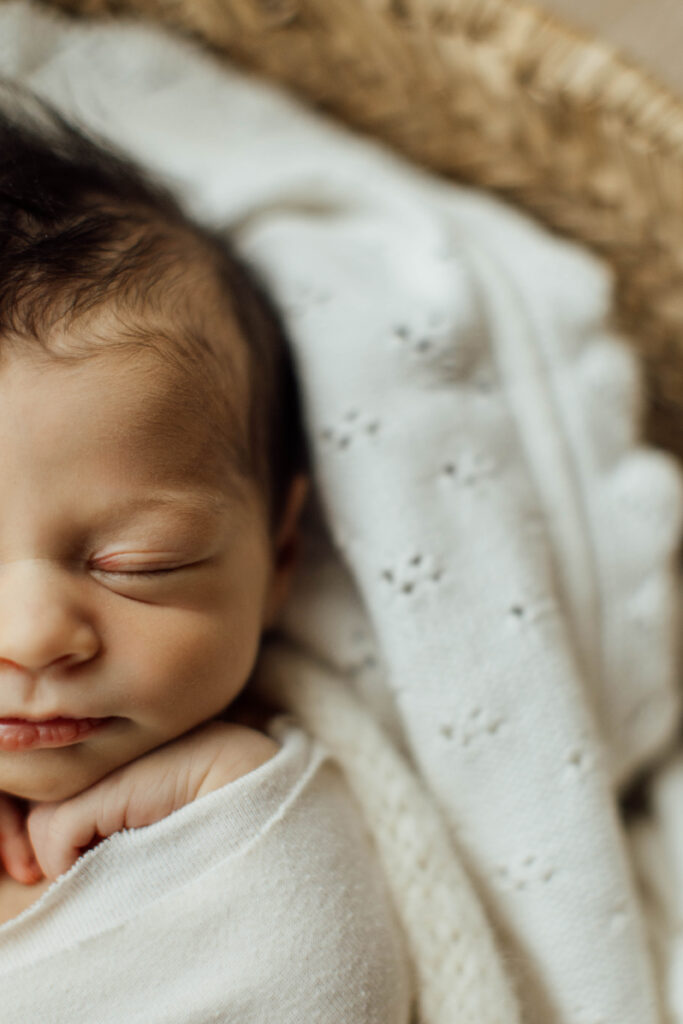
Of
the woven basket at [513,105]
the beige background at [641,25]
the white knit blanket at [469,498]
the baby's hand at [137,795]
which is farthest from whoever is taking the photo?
the beige background at [641,25]

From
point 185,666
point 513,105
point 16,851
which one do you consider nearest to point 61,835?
point 16,851

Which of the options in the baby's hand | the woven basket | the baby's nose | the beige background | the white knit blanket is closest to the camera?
the baby's nose

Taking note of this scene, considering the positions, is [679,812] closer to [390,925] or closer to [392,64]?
[390,925]

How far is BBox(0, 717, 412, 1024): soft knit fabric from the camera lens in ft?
2.37

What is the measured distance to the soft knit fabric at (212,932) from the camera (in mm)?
722

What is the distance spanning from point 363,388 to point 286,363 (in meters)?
0.10

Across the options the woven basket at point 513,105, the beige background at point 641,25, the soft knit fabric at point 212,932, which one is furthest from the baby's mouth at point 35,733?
the beige background at point 641,25

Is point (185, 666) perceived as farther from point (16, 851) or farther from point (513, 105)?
point (513, 105)

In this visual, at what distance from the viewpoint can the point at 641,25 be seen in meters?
1.40

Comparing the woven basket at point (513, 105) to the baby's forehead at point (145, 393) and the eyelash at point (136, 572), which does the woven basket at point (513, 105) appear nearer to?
the baby's forehead at point (145, 393)

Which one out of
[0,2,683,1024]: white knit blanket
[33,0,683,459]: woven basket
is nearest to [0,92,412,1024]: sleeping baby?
[0,2,683,1024]: white knit blanket

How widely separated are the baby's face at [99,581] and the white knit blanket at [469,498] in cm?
22

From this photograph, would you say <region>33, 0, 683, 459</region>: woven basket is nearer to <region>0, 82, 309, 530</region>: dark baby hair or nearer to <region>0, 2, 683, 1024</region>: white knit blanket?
<region>0, 2, 683, 1024</region>: white knit blanket

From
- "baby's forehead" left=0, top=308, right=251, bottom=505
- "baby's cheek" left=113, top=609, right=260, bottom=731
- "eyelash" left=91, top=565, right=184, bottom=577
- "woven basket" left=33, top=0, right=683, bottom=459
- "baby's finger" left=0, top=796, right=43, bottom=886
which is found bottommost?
"baby's finger" left=0, top=796, right=43, bottom=886
